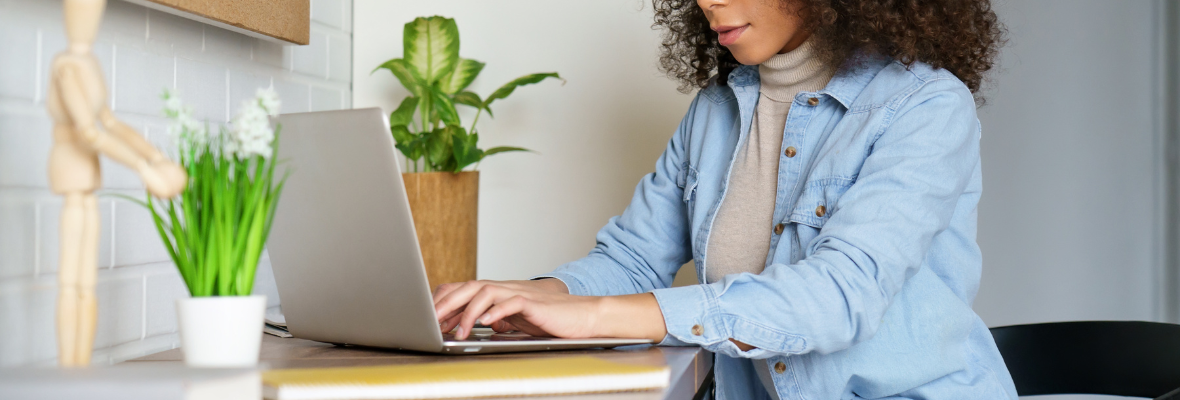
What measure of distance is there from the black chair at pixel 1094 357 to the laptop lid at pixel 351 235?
3.08 feet

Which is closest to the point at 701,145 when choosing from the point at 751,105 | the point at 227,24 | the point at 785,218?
the point at 751,105

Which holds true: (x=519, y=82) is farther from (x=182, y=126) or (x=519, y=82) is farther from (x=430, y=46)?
(x=182, y=126)

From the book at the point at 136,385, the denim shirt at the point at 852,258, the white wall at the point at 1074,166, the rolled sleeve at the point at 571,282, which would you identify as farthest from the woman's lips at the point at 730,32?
the white wall at the point at 1074,166

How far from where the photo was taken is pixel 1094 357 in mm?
1261

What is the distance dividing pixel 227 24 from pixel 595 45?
2.78 ft

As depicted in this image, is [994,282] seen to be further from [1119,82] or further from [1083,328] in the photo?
[1083,328]

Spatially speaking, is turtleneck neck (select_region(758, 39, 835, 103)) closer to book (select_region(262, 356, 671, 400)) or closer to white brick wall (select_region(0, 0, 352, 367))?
book (select_region(262, 356, 671, 400))

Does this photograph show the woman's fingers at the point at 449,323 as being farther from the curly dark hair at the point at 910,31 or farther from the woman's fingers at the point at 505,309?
the curly dark hair at the point at 910,31

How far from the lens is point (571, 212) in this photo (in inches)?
80.4

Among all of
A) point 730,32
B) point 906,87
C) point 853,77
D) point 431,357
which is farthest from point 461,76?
point 431,357

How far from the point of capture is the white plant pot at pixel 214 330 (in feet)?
2.03

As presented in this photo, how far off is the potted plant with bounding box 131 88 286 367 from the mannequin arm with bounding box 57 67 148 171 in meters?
0.04

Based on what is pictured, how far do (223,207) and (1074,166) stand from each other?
6.70 ft

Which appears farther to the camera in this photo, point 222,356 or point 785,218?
point 785,218
